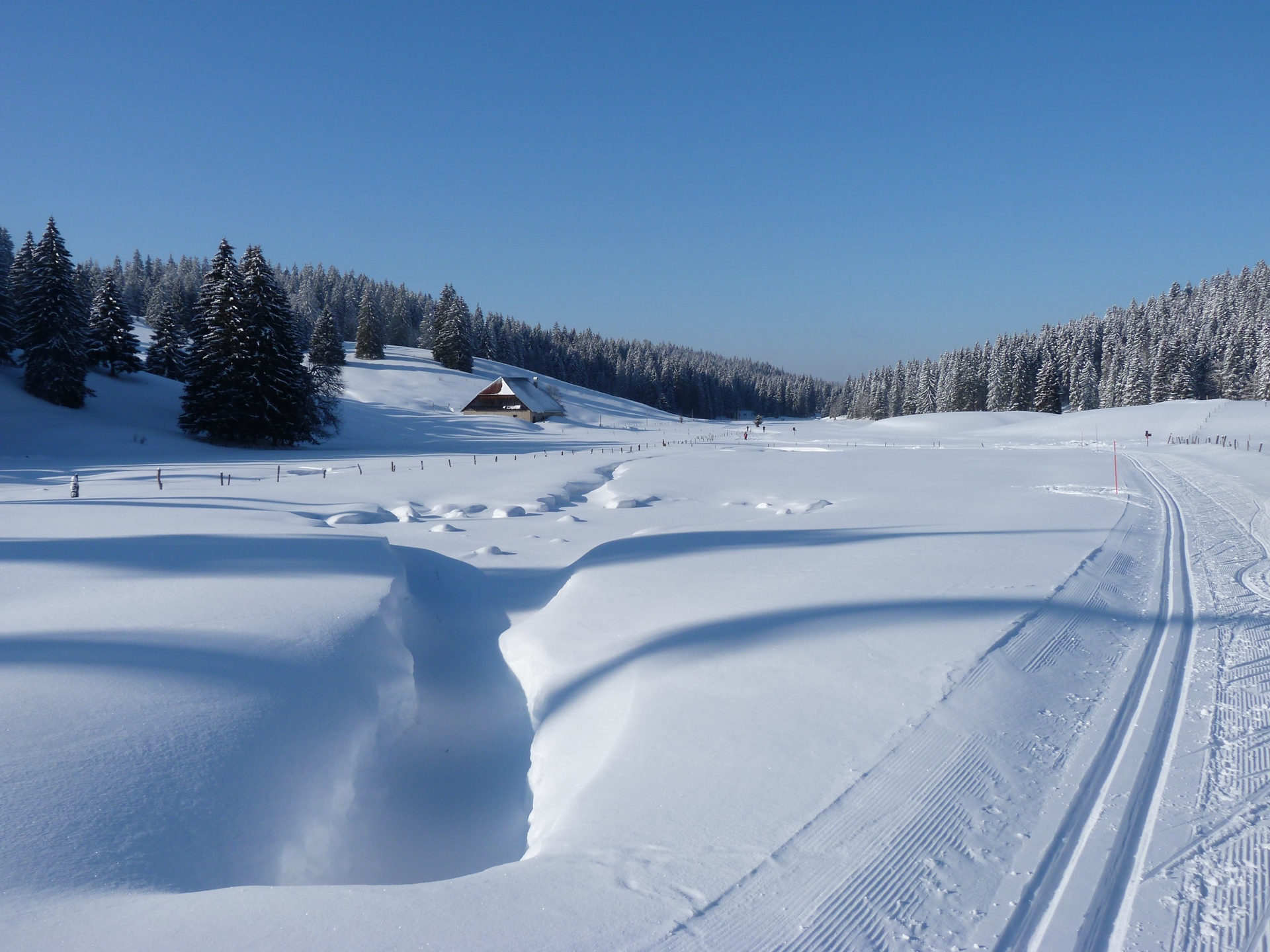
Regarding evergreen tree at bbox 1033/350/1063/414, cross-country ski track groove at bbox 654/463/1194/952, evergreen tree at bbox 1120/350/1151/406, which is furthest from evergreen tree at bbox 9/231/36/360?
evergreen tree at bbox 1120/350/1151/406

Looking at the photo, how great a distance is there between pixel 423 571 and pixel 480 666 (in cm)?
362

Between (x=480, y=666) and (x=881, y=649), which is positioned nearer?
(x=881, y=649)

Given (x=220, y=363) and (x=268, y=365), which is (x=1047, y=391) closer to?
(x=268, y=365)

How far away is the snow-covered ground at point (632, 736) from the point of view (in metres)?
3.17

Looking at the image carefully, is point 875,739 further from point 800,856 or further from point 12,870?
point 12,870

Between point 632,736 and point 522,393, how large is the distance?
64.0m

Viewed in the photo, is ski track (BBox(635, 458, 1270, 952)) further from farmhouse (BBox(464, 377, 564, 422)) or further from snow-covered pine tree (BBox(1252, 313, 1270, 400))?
snow-covered pine tree (BBox(1252, 313, 1270, 400))

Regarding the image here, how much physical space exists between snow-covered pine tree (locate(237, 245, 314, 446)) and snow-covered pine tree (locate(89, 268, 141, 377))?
1125cm

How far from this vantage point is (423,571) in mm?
11125

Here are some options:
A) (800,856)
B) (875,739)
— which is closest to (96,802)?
(800,856)

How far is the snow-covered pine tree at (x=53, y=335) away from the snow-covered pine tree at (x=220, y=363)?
5275 mm

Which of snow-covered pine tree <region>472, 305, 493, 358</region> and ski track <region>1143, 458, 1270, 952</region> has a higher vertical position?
snow-covered pine tree <region>472, 305, 493, 358</region>

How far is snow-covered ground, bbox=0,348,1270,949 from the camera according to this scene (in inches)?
125

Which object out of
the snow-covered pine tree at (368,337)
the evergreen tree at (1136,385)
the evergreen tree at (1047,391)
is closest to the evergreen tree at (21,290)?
the snow-covered pine tree at (368,337)
